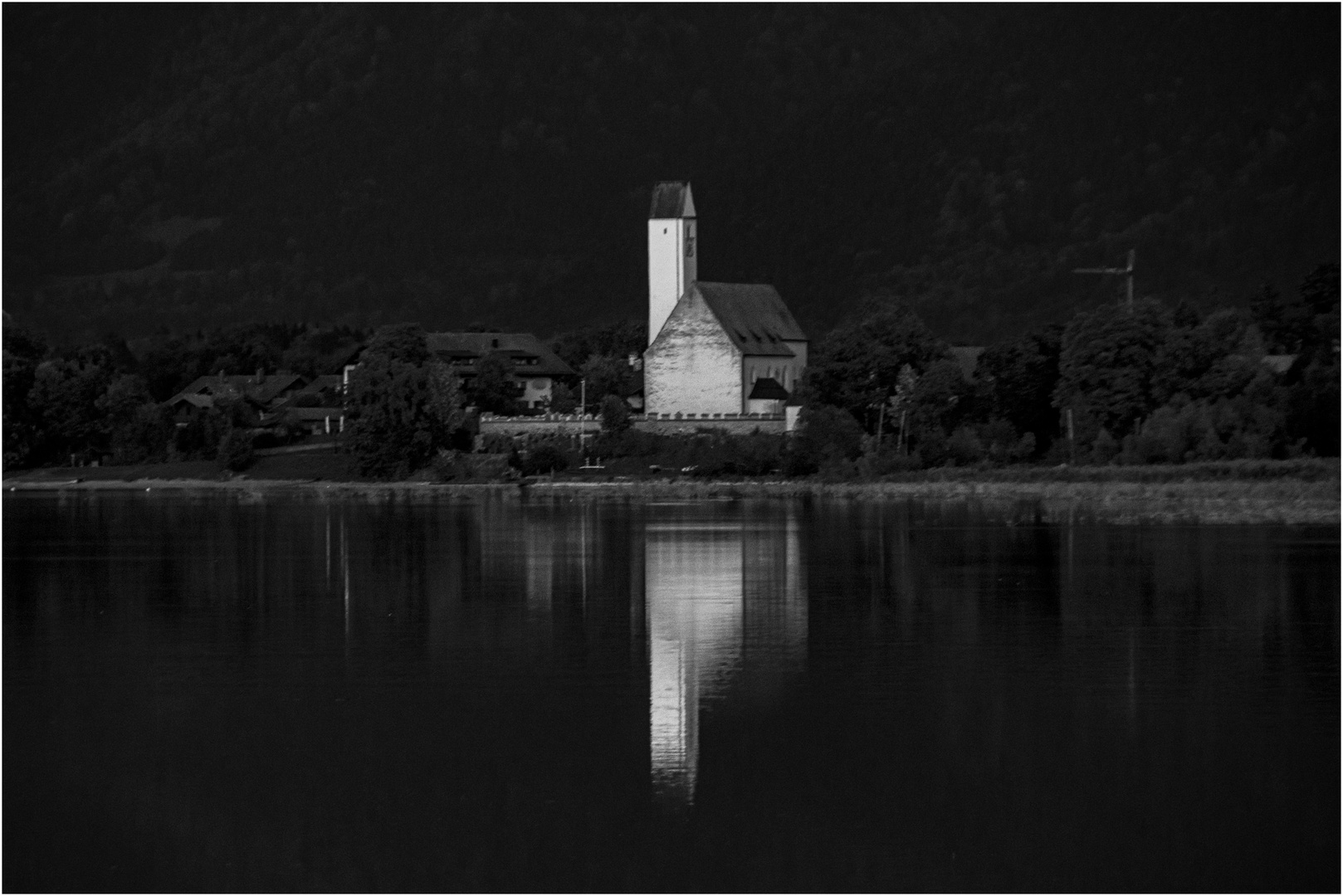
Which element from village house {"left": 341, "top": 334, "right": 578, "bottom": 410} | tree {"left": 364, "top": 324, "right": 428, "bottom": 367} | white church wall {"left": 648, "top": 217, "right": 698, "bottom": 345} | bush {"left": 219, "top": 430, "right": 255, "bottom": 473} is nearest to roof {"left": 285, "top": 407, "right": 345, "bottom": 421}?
village house {"left": 341, "top": 334, "right": 578, "bottom": 410}

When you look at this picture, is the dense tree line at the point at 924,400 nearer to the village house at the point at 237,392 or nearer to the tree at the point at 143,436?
the tree at the point at 143,436

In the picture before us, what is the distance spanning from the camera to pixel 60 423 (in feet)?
294

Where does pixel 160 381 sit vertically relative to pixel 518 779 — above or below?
above

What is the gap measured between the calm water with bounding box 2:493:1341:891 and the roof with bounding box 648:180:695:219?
196ft

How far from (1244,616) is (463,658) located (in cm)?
1186

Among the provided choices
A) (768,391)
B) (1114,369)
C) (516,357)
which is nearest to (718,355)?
(768,391)

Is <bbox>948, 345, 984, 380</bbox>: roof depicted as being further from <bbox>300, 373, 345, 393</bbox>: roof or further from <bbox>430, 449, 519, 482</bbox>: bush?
<bbox>300, 373, 345, 393</bbox>: roof

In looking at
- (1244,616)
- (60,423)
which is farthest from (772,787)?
(60,423)

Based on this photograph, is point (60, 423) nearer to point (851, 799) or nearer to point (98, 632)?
point (98, 632)

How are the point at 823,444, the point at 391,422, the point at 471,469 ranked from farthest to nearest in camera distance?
the point at 471,469 → the point at 391,422 → the point at 823,444

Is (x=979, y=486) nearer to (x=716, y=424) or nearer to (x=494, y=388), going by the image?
(x=716, y=424)

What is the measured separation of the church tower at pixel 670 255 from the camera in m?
97.4

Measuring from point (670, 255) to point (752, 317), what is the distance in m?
5.92

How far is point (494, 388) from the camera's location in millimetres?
92062
